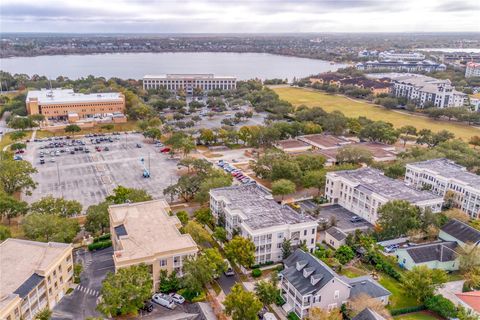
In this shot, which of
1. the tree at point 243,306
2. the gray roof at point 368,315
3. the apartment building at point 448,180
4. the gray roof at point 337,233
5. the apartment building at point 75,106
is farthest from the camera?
the apartment building at point 75,106

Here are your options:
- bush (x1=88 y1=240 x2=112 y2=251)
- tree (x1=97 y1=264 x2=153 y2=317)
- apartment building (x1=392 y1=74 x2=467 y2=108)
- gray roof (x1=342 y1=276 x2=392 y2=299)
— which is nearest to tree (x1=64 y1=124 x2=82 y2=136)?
bush (x1=88 y1=240 x2=112 y2=251)

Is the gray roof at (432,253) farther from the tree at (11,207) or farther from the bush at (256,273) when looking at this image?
the tree at (11,207)

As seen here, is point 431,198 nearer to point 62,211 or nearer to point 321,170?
point 321,170

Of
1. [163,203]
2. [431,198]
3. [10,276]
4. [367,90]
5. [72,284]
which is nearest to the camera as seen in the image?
[10,276]

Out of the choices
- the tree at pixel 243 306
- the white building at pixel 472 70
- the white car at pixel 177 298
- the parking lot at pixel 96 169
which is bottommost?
the white car at pixel 177 298

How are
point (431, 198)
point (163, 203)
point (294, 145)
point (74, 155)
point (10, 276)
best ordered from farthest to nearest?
point (294, 145), point (74, 155), point (431, 198), point (163, 203), point (10, 276)

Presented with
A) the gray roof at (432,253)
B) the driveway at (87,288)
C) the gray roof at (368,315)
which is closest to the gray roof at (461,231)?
the gray roof at (432,253)

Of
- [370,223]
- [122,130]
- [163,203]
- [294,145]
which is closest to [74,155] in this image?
[122,130]
